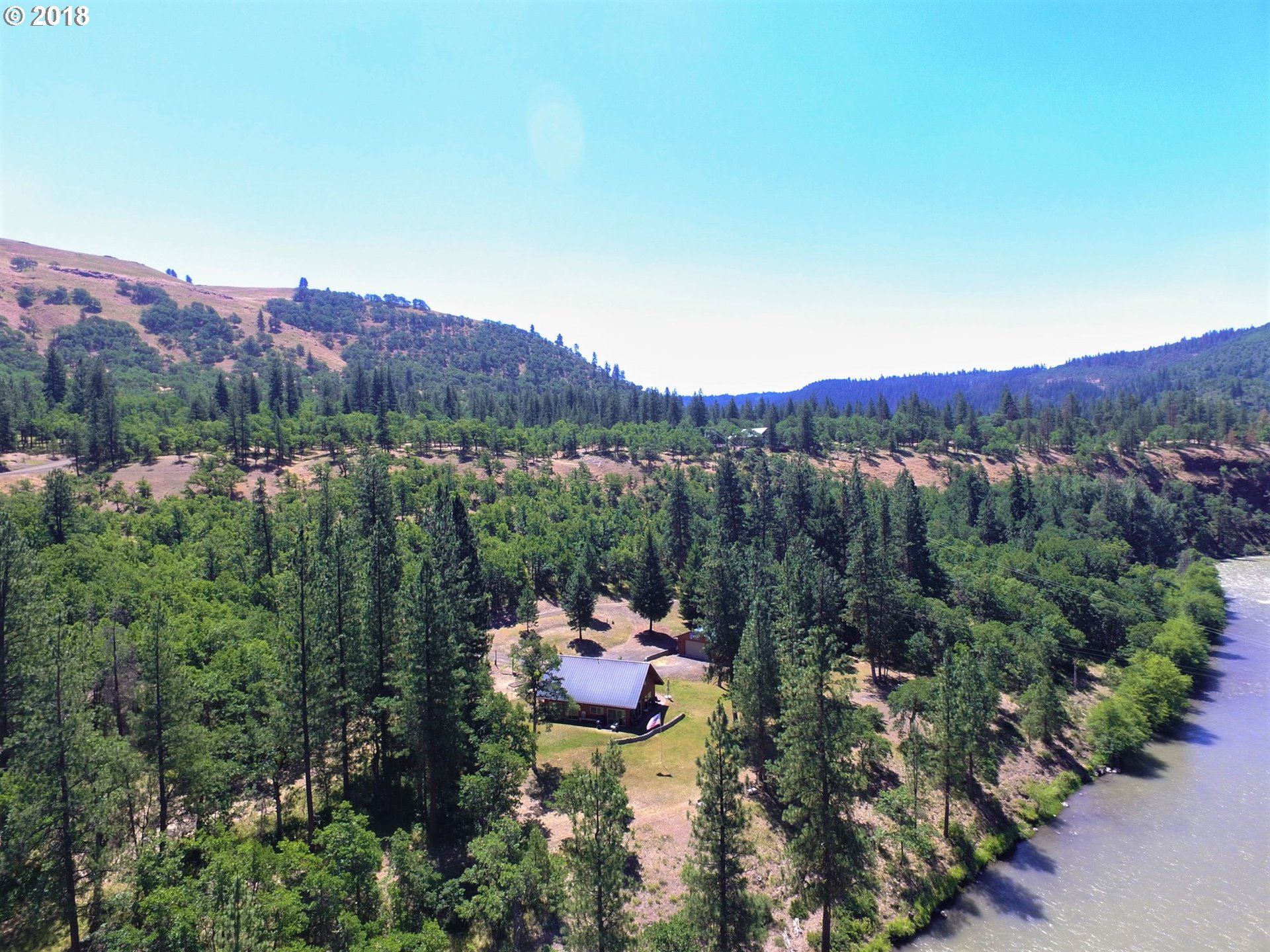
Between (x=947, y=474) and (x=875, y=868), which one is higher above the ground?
(x=947, y=474)

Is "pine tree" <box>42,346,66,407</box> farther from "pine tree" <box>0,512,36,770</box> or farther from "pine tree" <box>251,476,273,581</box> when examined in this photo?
"pine tree" <box>0,512,36,770</box>

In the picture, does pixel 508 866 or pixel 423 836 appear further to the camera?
pixel 423 836

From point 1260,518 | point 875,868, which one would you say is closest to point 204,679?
point 875,868

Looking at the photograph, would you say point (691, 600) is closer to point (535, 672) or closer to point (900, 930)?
point (535, 672)

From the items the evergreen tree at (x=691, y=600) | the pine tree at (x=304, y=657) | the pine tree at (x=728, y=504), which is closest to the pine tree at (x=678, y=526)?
the pine tree at (x=728, y=504)

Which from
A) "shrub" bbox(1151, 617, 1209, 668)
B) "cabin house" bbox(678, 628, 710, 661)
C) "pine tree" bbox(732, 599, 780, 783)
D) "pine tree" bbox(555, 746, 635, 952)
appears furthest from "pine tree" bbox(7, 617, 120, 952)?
"shrub" bbox(1151, 617, 1209, 668)

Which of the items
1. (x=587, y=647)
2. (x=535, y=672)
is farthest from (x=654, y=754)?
(x=587, y=647)

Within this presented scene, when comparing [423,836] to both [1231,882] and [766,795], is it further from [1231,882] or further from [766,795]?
[1231,882]
